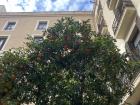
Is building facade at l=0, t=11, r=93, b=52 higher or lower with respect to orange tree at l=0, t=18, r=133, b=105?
higher

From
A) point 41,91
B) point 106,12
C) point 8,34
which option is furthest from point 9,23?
point 41,91

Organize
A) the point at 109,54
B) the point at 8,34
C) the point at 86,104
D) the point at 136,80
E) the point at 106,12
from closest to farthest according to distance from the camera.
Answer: the point at 86,104 → the point at 109,54 → the point at 136,80 → the point at 106,12 → the point at 8,34

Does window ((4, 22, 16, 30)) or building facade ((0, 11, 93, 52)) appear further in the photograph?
window ((4, 22, 16, 30))

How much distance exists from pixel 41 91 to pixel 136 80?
3.48m

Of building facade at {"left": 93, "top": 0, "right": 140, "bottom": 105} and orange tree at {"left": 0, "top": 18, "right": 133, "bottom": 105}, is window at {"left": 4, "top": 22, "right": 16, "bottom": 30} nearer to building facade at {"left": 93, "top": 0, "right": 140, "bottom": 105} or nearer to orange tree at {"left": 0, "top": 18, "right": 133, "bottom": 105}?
building facade at {"left": 93, "top": 0, "right": 140, "bottom": 105}

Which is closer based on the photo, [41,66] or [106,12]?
[41,66]

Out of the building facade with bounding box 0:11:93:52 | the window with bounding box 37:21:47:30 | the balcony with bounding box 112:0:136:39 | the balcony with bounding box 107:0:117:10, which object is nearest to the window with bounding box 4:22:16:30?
the building facade with bounding box 0:11:93:52

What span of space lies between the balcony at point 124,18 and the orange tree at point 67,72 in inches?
108

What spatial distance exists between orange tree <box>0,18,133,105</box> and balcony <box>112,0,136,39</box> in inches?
108

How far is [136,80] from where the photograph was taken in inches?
403

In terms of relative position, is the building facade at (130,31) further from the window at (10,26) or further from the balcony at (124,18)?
the window at (10,26)

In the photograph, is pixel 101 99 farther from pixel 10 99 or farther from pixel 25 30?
pixel 25 30

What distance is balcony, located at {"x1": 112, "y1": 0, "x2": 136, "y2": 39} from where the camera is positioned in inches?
472

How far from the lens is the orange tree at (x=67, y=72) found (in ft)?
28.6
